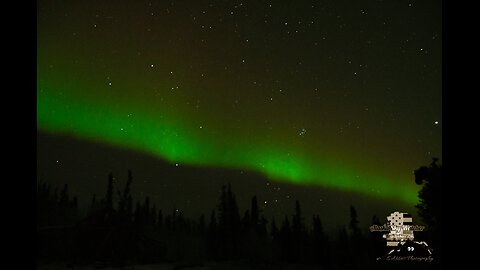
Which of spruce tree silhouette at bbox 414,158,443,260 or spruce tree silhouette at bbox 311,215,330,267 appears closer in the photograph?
spruce tree silhouette at bbox 414,158,443,260

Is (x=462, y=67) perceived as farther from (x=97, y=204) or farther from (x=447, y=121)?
(x=97, y=204)

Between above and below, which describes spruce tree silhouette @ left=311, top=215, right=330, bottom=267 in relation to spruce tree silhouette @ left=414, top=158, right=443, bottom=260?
below

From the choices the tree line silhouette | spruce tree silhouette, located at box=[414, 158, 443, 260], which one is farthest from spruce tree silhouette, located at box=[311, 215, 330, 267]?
spruce tree silhouette, located at box=[414, 158, 443, 260]

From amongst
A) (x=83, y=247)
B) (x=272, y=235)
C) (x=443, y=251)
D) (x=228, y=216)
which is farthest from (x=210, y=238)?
(x=443, y=251)

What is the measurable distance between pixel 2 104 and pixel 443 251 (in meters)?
5.83

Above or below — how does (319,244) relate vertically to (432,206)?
below

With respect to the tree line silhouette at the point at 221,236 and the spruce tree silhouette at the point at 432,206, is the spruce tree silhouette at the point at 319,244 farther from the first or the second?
the spruce tree silhouette at the point at 432,206

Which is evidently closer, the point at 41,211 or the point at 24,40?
the point at 24,40

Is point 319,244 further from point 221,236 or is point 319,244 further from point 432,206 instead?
point 432,206

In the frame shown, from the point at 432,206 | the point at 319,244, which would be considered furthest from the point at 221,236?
the point at 432,206

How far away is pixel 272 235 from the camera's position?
24516 mm

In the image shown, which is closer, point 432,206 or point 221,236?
point 432,206

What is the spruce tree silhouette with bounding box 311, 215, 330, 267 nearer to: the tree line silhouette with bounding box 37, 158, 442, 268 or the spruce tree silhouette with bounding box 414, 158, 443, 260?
the tree line silhouette with bounding box 37, 158, 442, 268

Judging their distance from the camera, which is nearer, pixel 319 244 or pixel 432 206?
pixel 432 206
